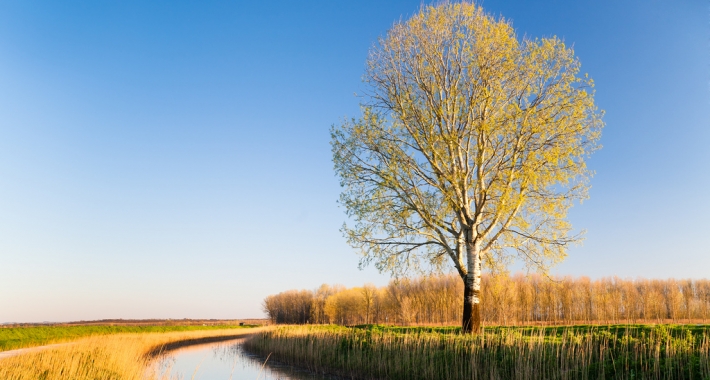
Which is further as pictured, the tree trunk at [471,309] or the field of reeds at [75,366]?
the tree trunk at [471,309]

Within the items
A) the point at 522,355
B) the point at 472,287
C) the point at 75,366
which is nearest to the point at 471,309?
the point at 472,287

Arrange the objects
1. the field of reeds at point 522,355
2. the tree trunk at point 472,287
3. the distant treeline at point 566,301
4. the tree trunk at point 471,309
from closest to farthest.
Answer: the field of reeds at point 522,355
the tree trunk at point 471,309
the tree trunk at point 472,287
the distant treeline at point 566,301

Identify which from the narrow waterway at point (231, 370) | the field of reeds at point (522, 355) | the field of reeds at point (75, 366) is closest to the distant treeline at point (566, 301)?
the narrow waterway at point (231, 370)

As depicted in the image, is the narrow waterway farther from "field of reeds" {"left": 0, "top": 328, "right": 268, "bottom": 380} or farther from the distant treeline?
the distant treeline

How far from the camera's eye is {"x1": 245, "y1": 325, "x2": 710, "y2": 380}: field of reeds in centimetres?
927

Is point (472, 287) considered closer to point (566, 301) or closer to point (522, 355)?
point (522, 355)

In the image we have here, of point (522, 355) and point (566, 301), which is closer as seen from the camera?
point (522, 355)

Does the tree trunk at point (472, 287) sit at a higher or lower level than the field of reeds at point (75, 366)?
higher

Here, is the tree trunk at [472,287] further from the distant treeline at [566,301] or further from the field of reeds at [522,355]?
the distant treeline at [566,301]

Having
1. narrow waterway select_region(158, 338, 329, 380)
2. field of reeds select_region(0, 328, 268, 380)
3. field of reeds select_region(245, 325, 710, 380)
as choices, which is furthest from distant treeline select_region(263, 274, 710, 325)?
field of reeds select_region(0, 328, 268, 380)

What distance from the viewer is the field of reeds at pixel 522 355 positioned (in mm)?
9266

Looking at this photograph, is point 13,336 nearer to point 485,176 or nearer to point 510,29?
point 485,176

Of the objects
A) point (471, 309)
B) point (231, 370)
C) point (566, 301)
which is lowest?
point (231, 370)

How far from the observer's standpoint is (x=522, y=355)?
35.6 feet
